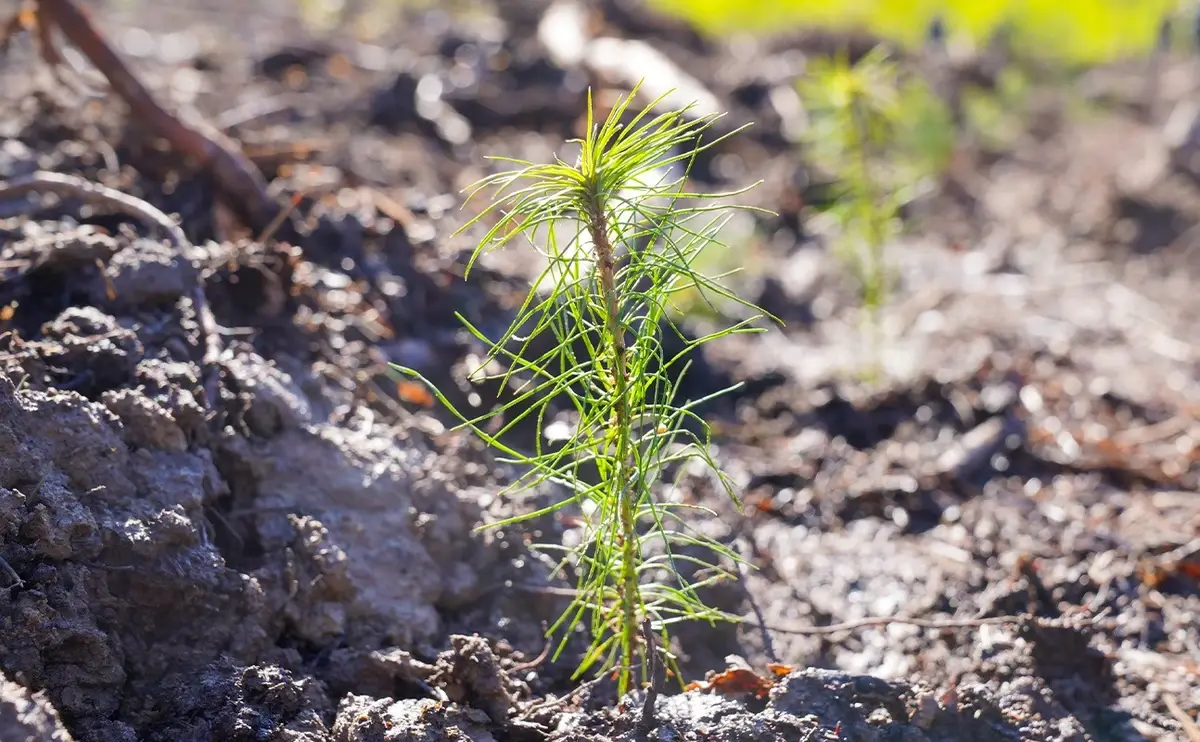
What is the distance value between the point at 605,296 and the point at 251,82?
15.3 ft

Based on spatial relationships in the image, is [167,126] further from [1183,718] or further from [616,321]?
[1183,718]

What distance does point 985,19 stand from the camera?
383 inches

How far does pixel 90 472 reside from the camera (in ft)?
7.36

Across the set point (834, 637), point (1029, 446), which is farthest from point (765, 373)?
point (834, 637)

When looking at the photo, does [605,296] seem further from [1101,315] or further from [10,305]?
[1101,315]

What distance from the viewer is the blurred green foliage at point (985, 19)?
9227 mm

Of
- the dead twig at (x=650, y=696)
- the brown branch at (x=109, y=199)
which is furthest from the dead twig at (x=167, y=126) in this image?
the dead twig at (x=650, y=696)

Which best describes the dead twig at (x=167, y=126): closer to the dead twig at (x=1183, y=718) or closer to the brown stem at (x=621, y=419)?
the brown stem at (x=621, y=419)

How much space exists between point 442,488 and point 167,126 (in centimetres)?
166

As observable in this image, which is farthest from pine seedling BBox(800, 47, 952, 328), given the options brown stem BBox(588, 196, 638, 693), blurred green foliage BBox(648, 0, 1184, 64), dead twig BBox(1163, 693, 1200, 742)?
blurred green foliage BBox(648, 0, 1184, 64)

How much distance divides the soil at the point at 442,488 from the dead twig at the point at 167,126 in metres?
0.08

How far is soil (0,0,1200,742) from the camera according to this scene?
7.07 ft

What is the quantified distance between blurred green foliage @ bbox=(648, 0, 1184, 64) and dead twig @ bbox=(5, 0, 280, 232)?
6.68 meters

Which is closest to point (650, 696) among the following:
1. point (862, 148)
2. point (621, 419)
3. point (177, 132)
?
point (621, 419)
